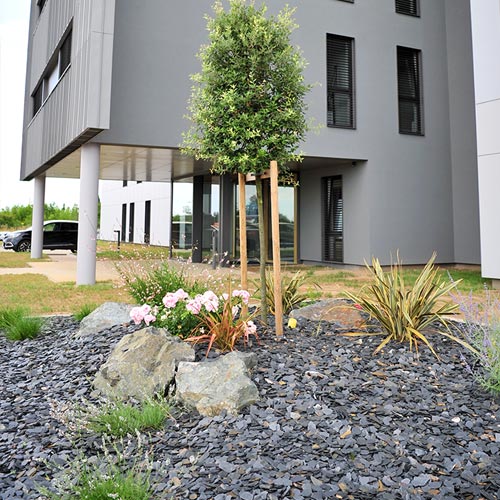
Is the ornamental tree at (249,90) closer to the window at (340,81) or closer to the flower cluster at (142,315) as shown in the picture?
the flower cluster at (142,315)

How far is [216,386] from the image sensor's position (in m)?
2.75

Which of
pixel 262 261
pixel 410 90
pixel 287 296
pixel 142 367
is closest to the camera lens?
pixel 142 367

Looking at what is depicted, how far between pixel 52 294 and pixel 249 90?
17.8 ft

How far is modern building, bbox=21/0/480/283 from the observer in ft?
32.3

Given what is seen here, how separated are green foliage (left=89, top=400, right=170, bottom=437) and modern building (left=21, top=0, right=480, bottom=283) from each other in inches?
308

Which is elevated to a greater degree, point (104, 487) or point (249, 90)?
point (249, 90)

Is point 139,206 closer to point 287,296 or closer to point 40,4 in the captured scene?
point 40,4

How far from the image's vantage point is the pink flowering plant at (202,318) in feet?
11.3

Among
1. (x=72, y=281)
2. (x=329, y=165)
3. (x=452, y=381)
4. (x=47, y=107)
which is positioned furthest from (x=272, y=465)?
(x=47, y=107)

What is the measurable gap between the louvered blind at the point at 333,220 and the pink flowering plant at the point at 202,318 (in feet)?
31.0

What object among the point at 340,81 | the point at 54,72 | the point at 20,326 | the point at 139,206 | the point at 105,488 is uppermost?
the point at 54,72

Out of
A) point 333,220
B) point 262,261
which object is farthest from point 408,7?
point 262,261

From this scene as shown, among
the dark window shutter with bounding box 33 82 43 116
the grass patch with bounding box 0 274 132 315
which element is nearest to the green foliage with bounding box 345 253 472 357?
the grass patch with bounding box 0 274 132 315

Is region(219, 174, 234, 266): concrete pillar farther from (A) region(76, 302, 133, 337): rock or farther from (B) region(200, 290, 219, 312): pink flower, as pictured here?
(B) region(200, 290, 219, 312): pink flower
